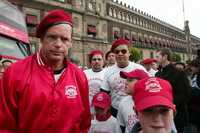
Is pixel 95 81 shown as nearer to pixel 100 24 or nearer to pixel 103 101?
pixel 103 101

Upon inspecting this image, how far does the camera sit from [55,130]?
2.80 meters

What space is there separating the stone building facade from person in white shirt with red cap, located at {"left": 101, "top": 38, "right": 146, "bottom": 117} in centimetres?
2344

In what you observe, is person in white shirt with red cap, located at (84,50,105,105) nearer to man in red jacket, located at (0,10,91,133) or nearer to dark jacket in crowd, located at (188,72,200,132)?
dark jacket in crowd, located at (188,72,200,132)

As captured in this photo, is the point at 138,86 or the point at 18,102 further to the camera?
the point at 18,102

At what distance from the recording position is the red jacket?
276 centimetres

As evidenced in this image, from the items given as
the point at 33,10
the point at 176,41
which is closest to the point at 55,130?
the point at 33,10

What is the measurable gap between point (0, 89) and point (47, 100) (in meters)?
0.35

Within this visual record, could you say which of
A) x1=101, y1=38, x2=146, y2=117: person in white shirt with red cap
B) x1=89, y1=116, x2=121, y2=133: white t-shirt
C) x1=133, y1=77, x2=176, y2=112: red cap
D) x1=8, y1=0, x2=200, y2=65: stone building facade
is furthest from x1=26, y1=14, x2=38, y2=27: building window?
x1=133, y1=77, x2=176, y2=112: red cap

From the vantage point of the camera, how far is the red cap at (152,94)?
2229 mm

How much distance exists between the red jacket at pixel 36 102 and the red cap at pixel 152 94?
69 centimetres

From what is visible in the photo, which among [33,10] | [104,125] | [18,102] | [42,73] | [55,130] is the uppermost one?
[33,10]

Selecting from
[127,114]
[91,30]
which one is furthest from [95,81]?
[91,30]

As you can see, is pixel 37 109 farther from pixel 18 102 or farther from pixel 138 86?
pixel 138 86

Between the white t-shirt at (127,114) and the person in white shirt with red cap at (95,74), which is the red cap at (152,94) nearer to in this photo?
the white t-shirt at (127,114)
